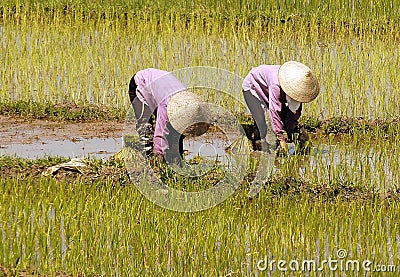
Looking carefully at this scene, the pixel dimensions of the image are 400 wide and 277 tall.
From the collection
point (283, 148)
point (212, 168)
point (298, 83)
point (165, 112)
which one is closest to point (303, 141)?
point (283, 148)

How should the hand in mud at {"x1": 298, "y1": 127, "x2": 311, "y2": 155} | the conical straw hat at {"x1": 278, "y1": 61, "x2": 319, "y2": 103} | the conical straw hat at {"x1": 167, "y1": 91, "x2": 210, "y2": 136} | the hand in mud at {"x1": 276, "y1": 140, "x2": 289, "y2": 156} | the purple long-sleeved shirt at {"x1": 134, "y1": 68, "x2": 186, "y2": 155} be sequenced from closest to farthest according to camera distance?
the conical straw hat at {"x1": 167, "y1": 91, "x2": 210, "y2": 136}
the purple long-sleeved shirt at {"x1": 134, "y1": 68, "x2": 186, "y2": 155}
the conical straw hat at {"x1": 278, "y1": 61, "x2": 319, "y2": 103}
the hand in mud at {"x1": 276, "y1": 140, "x2": 289, "y2": 156}
the hand in mud at {"x1": 298, "y1": 127, "x2": 311, "y2": 155}

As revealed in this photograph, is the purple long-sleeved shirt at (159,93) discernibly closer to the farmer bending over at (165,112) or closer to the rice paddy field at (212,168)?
the farmer bending over at (165,112)

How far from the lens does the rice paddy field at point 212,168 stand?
4.52 metres

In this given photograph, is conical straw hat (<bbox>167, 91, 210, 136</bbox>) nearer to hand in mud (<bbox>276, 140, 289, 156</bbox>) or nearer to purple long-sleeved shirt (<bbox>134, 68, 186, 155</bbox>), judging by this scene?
purple long-sleeved shirt (<bbox>134, 68, 186, 155</bbox>)

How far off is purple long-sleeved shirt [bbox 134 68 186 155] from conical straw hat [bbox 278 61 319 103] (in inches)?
31.7

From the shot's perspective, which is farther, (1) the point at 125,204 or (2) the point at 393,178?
(2) the point at 393,178

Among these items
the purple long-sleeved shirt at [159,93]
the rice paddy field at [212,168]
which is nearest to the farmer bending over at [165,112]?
the purple long-sleeved shirt at [159,93]

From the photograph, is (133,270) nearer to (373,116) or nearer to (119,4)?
(373,116)

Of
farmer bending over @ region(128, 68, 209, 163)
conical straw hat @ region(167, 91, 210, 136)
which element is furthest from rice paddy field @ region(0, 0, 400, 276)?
conical straw hat @ region(167, 91, 210, 136)

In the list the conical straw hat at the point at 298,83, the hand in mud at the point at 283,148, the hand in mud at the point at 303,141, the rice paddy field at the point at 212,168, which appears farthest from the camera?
the hand in mud at the point at 303,141

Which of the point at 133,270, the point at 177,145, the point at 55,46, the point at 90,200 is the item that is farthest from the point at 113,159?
the point at 55,46

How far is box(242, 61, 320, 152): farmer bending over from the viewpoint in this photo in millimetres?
6176

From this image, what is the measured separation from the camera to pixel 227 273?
4402 millimetres

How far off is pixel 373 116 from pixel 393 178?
1766 mm
